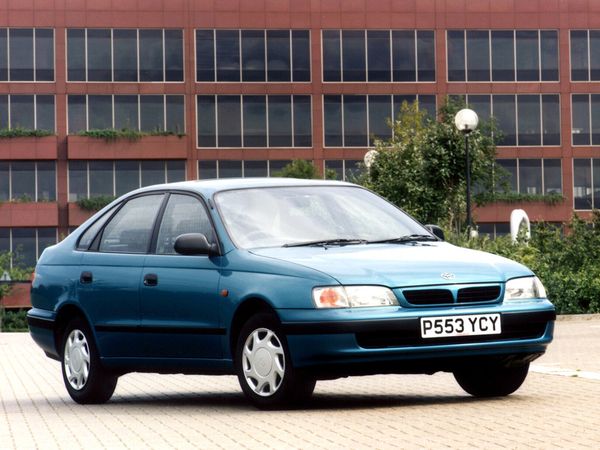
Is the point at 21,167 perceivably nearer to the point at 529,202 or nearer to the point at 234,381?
the point at 529,202

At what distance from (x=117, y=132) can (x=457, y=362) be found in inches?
2666

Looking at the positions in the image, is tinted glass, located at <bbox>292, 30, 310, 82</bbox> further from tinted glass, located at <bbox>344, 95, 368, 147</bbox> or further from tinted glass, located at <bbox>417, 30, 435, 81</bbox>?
tinted glass, located at <bbox>417, 30, 435, 81</bbox>

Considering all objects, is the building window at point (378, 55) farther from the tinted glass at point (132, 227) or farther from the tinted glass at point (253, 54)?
the tinted glass at point (132, 227)

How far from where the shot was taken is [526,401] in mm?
10688

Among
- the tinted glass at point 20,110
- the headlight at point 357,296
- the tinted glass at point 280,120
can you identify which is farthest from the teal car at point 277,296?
the tinted glass at point 280,120

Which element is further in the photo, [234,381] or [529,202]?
[529,202]

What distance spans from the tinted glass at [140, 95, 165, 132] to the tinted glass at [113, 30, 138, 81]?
4.50 ft

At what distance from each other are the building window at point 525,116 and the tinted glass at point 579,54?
1.62m

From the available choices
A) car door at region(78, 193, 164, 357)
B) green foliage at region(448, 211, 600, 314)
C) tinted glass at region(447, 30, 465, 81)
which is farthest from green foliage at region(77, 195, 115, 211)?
car door at region(78, 193, 164, 357)

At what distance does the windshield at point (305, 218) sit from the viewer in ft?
36.3

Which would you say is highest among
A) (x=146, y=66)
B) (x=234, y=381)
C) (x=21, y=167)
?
(x=146, y=66)

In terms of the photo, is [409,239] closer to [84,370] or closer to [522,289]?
[522,289]

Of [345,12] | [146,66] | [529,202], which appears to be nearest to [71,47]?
[146,66]

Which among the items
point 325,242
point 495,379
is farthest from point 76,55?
point 495,379
